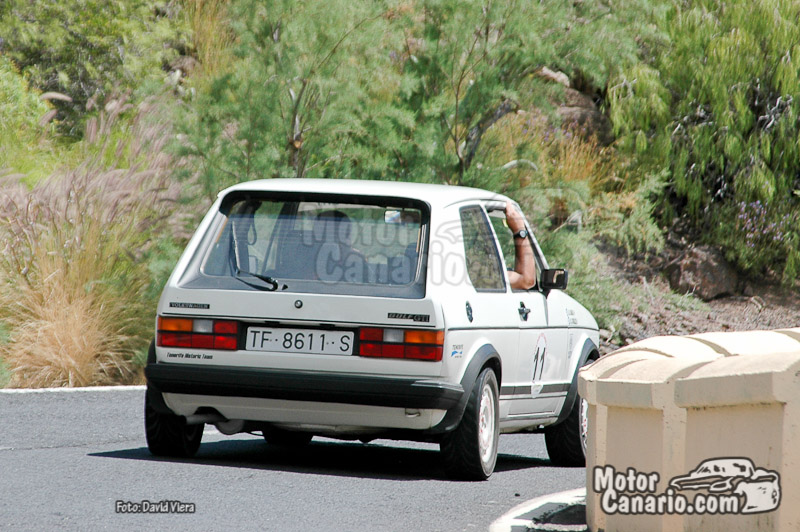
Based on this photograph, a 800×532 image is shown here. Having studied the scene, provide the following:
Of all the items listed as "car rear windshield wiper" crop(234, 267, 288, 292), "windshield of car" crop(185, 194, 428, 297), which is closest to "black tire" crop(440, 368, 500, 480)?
"windshield of car" crop(185, 194, 428, 297)

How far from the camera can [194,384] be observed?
7.47 meters

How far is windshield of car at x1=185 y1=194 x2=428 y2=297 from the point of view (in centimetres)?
756

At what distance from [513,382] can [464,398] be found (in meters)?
0.93

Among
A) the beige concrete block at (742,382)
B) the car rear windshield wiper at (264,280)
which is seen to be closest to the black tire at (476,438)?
the car rear windshield wiper at (264,280)

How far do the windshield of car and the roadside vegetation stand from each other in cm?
554

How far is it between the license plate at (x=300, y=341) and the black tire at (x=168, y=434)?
81 centimetres

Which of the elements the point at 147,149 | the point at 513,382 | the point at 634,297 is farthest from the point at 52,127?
the point at 513,382

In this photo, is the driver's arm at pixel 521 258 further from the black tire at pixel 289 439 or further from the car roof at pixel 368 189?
the black tire at pixel 289 439

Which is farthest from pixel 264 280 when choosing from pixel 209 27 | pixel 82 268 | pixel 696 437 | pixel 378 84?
pixel 209 27

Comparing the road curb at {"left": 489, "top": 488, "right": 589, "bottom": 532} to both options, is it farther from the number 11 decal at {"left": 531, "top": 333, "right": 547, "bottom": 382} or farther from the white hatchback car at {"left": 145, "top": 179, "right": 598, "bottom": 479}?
the number 11 decal at {"left": 531, "top": 333, "right": 547, "bottom": 382}

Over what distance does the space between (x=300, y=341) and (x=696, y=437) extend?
8.95ft

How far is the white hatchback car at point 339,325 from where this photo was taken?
24.1 ft

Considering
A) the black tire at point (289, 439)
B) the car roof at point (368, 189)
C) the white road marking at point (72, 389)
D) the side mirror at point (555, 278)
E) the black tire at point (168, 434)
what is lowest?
the white road marking at point (72, 389)

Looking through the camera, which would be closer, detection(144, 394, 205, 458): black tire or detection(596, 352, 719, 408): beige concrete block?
detection(596, 352, 719, 408): beige concrete block
